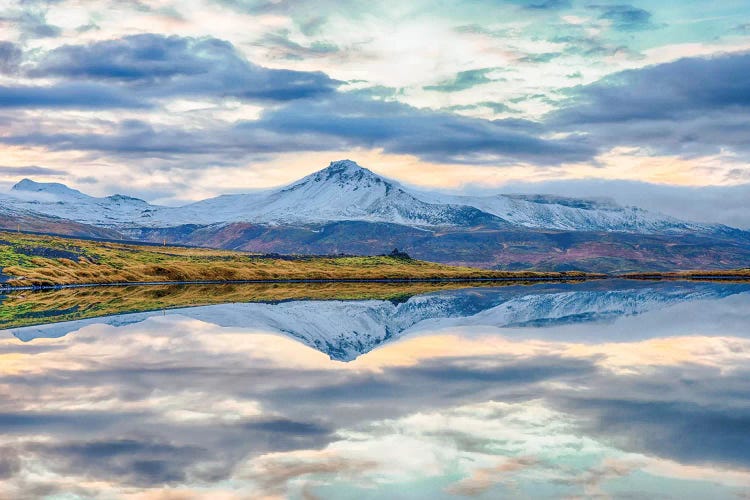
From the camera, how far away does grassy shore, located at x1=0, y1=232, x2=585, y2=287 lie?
379ft

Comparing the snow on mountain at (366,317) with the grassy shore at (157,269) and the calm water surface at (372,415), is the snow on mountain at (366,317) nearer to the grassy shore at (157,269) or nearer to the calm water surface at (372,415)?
the calm water surface at (372,415)

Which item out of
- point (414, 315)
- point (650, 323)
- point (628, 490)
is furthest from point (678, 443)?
point (414, 315)

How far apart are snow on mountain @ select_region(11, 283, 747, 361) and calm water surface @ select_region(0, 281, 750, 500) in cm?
73

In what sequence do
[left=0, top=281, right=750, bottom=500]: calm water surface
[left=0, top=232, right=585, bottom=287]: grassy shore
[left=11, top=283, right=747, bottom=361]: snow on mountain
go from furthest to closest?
[left=0, top=232, right=585, bottom=287]: grassy shore, [left=11, top=283, right=747, bottom=361]: snow on mountain, [left=0, top=281, right=750, bottom=500]: calm water surface

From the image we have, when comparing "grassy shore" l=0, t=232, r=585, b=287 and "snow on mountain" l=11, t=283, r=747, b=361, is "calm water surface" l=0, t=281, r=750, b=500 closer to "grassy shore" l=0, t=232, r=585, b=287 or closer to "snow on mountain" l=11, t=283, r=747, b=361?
"snow on mountain" l=11, t=283, r=747, b=361

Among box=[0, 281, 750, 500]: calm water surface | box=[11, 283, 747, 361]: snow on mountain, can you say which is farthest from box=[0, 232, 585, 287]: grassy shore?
box=[0, 281, 750, 500]: calm water surface

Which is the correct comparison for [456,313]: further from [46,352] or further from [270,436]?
[270,436]

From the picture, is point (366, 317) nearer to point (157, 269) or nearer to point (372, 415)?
point (372, 415)

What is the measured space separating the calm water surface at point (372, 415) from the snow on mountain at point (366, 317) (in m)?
0.73

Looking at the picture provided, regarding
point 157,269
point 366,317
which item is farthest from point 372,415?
point 157,269

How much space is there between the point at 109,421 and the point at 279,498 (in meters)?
8.29

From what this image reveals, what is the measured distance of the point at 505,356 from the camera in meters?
35.8

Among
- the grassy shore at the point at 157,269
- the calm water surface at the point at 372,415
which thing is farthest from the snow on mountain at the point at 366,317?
the grassy shore at the point at 157,269

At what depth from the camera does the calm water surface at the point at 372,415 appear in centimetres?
1582
